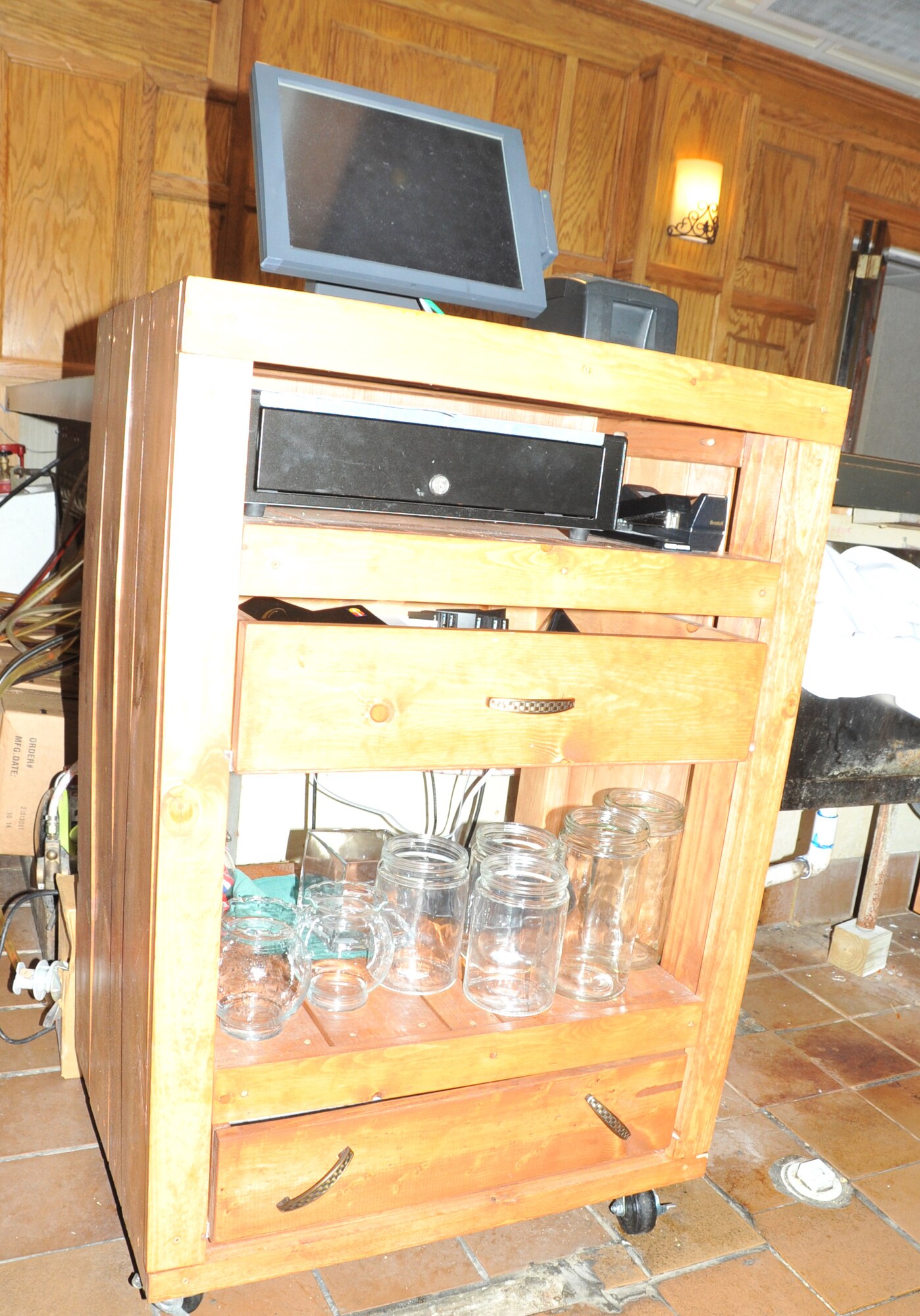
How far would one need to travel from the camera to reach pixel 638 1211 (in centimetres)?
115

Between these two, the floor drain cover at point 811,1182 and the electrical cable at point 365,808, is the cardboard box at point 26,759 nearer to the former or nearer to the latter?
the electrical cable at point 365,808

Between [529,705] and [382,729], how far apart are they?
0.14 meters

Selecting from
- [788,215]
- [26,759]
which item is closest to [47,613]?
[26,759]

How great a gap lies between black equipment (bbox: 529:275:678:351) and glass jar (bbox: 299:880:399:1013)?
2.35 feet

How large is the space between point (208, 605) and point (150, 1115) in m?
0.46

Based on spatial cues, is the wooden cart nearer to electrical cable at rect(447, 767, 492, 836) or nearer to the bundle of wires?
electrical cable at rect(447, 767, 492, 836)

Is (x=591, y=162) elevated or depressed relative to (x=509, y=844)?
elevated

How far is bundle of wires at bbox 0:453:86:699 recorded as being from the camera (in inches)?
71.6

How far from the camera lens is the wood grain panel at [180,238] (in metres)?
2.74

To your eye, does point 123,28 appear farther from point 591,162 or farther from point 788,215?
point 788,215

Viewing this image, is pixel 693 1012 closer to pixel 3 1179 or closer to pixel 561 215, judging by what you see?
pixel 3 1179

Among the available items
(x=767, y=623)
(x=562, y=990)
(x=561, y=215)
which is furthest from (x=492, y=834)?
(x=561, y=215)

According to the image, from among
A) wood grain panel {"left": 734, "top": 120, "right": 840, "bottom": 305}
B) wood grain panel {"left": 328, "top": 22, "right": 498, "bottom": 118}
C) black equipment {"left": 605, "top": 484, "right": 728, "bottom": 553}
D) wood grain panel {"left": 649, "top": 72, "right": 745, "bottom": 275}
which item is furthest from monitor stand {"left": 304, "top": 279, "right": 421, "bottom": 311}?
wood grain panel {"left": 734, "top": 120, "right": 840, "bottom": 305}

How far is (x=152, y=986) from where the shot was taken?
0.85 m
